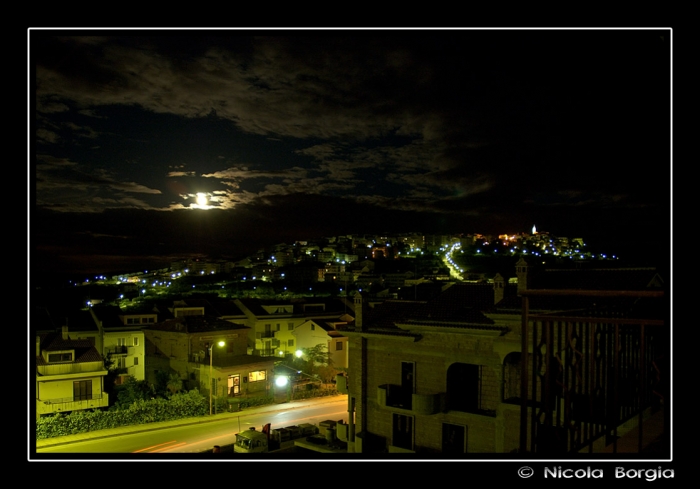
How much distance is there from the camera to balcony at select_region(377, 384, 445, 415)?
562 centimetres

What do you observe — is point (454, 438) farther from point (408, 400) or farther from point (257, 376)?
point (257, 376)

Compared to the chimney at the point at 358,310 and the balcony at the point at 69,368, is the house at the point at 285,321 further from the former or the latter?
the chimney at the point at 358,310

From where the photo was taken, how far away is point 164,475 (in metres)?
2.03

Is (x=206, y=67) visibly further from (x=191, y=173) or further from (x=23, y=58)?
(x=23, y=58)

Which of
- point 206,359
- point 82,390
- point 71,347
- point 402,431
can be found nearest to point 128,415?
point 82,390

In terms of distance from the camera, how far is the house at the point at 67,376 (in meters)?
7.27

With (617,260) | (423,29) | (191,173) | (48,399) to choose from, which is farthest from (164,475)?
(48,399)

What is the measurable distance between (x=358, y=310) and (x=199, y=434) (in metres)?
3.58

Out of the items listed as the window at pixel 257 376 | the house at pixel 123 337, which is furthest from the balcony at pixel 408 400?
the house at pixel 123 337

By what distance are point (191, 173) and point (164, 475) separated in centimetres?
332

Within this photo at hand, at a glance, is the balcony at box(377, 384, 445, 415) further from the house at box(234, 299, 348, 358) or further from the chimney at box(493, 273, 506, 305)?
the house at box(234, 299, 348, 358)

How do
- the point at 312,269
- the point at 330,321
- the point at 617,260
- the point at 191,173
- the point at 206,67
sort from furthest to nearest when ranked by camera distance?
Answer: the point at 330,321
the point at 312,269
the point at 617,260
the point at 191,173
the point at 206,67

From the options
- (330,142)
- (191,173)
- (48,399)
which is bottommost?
(48,399)

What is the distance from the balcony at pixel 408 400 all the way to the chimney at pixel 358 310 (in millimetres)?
789
